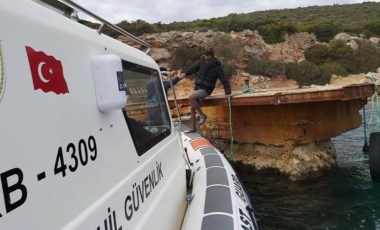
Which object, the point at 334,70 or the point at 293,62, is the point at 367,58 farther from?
the point at 293,62

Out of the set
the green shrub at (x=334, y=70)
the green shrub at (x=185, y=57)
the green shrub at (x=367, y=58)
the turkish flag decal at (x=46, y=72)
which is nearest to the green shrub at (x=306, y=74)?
the green shrub at (x=334, y=70)

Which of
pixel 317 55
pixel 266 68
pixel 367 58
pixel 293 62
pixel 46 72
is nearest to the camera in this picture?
pixel 46 72

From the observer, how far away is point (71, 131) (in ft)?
5.68

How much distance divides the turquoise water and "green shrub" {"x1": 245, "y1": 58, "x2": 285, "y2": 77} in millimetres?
16923

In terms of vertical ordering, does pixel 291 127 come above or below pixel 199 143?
below

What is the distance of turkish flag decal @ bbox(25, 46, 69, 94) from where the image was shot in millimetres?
1515

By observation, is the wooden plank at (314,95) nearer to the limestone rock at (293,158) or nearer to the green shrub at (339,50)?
the limestone rock at (293,158)

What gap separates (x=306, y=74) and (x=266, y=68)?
2753 millimetres

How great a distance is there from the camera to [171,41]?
29156mm

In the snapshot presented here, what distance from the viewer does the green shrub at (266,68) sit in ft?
86.9

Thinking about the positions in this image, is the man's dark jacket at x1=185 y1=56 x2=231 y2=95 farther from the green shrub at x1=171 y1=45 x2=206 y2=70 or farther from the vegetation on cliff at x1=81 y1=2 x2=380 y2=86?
the green shrub at x1=171 y1=45 x2=206 y2=70

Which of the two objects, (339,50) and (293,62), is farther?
(339,50)

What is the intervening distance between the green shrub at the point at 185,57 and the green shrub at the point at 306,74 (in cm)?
662

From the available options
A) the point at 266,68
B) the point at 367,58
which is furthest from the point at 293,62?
the point at 367,58
